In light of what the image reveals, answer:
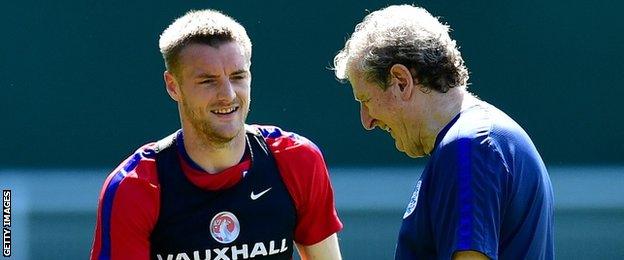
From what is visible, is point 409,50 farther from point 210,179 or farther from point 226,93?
point 210,179

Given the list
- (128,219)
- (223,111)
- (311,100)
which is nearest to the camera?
(128,219)

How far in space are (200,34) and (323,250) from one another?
0.73 metres

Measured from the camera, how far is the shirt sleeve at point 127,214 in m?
2.89

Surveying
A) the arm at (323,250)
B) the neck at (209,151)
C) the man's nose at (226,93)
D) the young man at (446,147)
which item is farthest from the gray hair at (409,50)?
the arm at (323,250)

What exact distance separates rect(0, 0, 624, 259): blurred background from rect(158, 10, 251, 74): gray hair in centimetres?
192

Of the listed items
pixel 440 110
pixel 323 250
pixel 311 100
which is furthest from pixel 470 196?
pixel 311 100

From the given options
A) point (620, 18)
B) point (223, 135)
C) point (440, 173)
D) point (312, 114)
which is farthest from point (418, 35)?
point (620, 18)

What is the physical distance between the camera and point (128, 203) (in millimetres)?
2889

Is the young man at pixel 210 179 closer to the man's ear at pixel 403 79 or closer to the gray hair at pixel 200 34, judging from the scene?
the gray hair at pixel 200 34

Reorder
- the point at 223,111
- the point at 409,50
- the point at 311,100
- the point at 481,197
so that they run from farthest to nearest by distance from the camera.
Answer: the point at 311,100 < the point at 223,111 < the point at 409,50 < the point at 481,197

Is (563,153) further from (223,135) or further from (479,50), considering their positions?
(223,135)

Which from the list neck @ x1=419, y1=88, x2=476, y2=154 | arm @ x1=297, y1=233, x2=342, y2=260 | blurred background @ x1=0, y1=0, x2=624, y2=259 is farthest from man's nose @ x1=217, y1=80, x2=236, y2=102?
blurred background @ x1=0, y1=0, x2=624, y2=259

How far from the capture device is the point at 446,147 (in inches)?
85.7

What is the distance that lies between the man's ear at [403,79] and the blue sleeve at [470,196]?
0.21m
